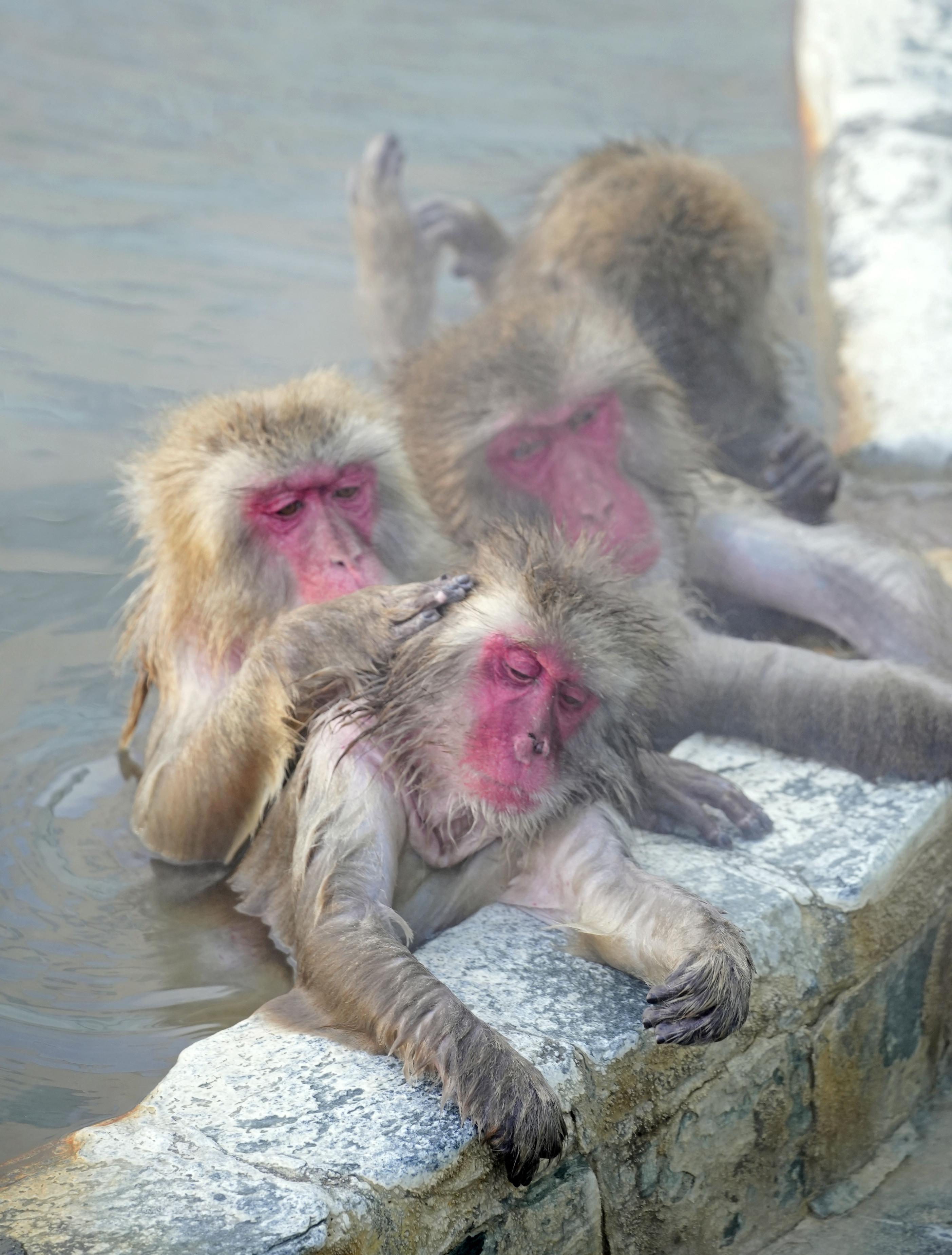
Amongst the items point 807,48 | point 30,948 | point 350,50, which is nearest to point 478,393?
point 30,948

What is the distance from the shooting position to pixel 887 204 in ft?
23.6

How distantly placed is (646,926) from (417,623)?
0.74m

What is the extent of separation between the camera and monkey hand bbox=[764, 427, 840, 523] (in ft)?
16.2

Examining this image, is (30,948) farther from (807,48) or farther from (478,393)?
(807,48)

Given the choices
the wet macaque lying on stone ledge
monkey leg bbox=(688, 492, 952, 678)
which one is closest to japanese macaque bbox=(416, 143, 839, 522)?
monkey leg bbox=(688, 492, 952, 678)

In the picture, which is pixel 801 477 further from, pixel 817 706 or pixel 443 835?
pixel 443 835

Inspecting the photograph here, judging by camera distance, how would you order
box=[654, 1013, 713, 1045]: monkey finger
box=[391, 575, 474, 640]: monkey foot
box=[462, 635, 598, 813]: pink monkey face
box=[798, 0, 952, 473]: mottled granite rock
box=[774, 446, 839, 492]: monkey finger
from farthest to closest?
box=[798, 0, 952, 473]: mottled granite rock → box=[774, 446, 839, 492]: monkey finger → box=[391, 575, 474, 640]: monkey foot → box=[462, 635, 598, 813]: pink monkey face → box=[654, 1013, 713, 1045]: monkey finger

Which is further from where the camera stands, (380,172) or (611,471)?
(380,172)

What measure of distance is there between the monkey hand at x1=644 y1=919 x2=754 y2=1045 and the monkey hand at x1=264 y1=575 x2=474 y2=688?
86 cm

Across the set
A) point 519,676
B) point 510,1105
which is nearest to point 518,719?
point 519,676

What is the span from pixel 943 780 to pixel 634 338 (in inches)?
62.2

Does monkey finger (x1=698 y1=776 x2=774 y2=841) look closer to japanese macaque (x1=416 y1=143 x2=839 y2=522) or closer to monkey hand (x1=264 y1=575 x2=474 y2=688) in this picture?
monkey hand (x1=264 y1=575 x2=474 y2=688)

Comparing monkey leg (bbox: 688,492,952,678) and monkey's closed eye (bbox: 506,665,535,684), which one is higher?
monkey leg (bbox: 688,492,952,678)

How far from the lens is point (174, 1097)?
2527 millimetres
